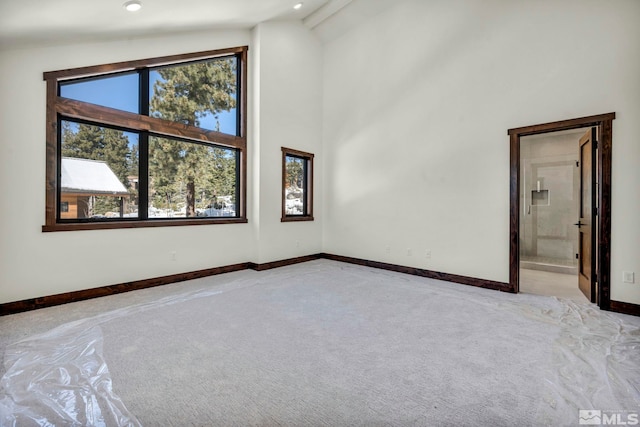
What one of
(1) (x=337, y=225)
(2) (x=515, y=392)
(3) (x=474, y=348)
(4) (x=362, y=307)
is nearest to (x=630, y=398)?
(2) (x=515, y=392)

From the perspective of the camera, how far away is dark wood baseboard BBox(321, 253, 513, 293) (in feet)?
13.0

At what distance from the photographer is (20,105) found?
302 cm

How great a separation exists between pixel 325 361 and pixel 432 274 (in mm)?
2976

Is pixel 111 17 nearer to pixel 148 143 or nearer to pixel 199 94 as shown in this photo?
pixel 148 143

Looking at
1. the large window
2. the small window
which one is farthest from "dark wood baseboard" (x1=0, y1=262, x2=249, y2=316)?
the small window

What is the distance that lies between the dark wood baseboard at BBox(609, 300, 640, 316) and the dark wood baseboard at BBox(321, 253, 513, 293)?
922mm

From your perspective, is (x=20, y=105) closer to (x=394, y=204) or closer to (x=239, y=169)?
(x=239, y=169)

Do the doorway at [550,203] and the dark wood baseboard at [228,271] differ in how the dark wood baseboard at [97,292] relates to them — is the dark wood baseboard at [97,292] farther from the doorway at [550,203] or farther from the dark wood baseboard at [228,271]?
the doorway at [550,203]

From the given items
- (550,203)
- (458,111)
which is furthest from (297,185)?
(550,203)

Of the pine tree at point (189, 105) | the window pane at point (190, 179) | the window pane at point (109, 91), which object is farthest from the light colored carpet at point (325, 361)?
the window pane at point (109, 91)

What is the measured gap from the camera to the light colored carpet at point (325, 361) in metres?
1.63

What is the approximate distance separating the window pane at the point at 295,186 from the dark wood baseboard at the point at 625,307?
4499 mm

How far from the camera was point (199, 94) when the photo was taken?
15.3 ft

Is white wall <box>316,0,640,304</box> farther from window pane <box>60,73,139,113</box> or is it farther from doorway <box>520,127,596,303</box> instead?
window pane <box>60,73,139,113</box>
